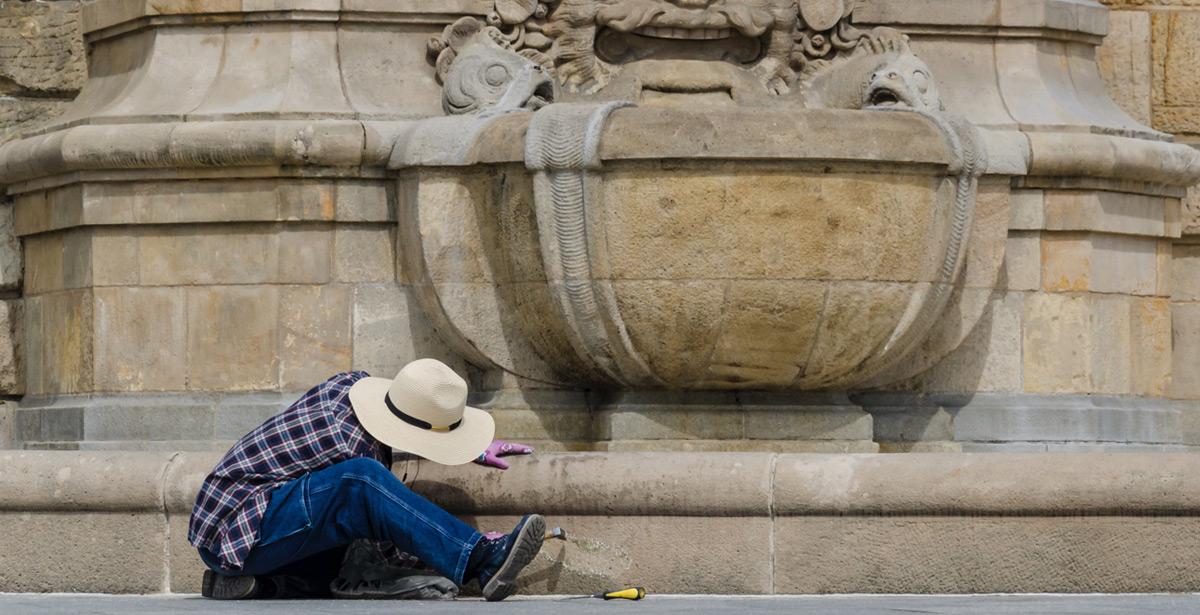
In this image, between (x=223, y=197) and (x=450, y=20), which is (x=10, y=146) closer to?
(x=223, y=197)

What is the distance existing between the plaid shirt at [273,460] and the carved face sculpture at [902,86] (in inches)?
115

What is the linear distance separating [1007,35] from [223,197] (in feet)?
10.8

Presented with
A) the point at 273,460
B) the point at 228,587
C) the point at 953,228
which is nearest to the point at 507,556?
the point at 273,460

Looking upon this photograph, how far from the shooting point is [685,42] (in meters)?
10.5

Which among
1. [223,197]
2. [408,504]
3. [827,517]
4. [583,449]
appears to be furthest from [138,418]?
[827,517]

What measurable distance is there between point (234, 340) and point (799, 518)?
8.75ft

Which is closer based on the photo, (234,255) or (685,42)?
(234,255)

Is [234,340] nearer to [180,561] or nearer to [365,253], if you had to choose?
[365,253]

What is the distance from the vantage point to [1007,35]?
35.7 feet

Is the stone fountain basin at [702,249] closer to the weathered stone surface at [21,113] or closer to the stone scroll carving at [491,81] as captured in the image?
the stone scroll carving at [491,81]

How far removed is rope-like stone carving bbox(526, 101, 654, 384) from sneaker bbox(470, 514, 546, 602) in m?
1.67

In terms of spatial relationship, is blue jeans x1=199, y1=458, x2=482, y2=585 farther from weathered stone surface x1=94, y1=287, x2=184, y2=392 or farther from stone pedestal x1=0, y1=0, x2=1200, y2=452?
weathered stone surface x1=94, y1=287, x2=184, y2=392

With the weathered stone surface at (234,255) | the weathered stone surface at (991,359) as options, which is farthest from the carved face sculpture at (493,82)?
the weathered stone surface at (991,359)

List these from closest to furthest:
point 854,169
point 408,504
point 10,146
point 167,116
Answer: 1. point 408,504
2. point 854,169
3. point 167,116
4. point 10,146
